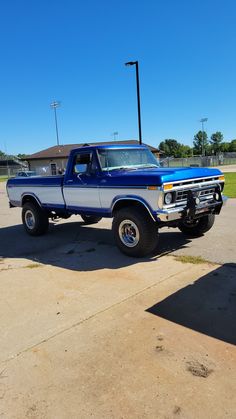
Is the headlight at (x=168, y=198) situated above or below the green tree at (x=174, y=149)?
below

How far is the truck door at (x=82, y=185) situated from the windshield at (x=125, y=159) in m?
0.22

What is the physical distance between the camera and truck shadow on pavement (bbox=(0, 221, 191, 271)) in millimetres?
6324

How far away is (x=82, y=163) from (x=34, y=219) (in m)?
2.27

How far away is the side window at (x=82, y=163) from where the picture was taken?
725cm

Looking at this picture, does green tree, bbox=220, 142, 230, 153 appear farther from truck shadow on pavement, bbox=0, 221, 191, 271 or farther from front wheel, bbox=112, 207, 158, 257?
front wheel, bbox=112, 207, 158, 257

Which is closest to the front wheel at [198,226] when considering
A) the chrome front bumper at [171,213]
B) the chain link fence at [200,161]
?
the chrome front bumper at [171,213]

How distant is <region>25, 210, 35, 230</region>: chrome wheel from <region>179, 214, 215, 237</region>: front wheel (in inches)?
143

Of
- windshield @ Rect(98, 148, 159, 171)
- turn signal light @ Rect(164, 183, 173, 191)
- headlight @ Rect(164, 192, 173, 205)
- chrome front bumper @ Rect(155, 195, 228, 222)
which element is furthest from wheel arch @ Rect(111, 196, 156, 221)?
windshield @ Rect(98, 148, 159, 171)

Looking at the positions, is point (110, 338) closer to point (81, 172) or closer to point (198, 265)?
point (198, 265)

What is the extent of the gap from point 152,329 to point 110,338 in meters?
0.45

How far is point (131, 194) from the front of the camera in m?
6.25

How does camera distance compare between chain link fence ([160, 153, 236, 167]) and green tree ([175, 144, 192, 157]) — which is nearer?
chain link fence ([160, 153, 236, 167])

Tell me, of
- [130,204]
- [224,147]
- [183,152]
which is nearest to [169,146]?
[183,152]

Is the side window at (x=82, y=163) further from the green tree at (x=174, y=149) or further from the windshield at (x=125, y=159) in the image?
the green tree at (x=174, y=149)
